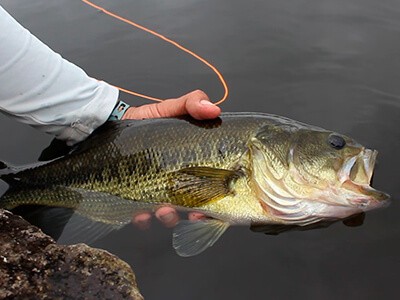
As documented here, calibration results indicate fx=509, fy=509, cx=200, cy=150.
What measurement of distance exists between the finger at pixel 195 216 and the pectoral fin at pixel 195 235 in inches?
2.6

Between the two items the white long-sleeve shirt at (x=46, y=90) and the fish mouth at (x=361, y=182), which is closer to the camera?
the fish mouth at (x=361, y=182)

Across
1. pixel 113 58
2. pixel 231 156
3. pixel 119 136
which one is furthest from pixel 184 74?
pixel 231 156

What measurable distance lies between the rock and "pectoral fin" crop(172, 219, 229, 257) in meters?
0.92

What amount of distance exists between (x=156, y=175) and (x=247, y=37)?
2.53 m

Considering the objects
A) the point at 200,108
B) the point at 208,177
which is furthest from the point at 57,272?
the point at 200,108

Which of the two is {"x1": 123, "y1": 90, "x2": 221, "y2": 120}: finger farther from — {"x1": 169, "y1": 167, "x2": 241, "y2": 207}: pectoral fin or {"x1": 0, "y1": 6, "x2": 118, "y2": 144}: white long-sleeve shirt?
{"x1": 169, "y1": 167, "x2": 241, "y2": 207}: pectoral fin

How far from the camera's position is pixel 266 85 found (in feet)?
14.2

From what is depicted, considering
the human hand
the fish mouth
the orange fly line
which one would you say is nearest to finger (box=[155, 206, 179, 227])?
the human hand

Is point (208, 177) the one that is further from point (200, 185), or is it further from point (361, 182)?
point (361, 182)

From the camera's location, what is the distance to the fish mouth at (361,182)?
2738 millimetres

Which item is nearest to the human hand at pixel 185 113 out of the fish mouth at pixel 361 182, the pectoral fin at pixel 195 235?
the pectoral fin at pixel 195 235

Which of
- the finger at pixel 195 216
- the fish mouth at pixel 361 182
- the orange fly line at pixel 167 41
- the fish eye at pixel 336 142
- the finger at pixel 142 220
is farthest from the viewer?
the orange fly line at pixel 167 41

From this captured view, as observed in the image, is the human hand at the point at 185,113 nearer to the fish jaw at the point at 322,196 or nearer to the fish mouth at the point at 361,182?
the fish jaw at the point at 322,196

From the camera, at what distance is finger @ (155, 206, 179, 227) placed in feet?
9.93
